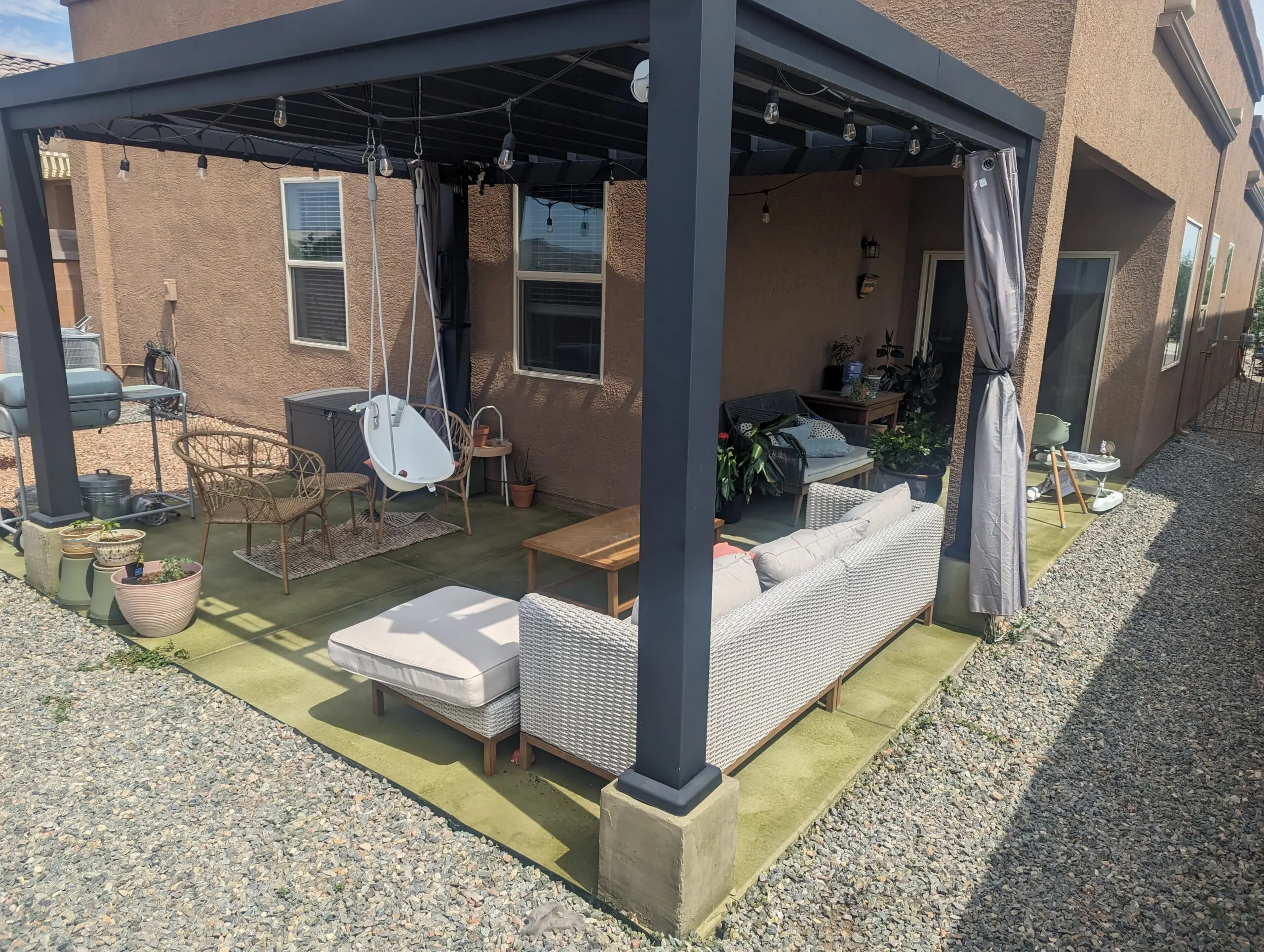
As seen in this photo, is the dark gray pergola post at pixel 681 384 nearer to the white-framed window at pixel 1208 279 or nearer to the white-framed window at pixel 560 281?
the white-framed window at pixel 560 281

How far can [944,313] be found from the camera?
9664 millimetres

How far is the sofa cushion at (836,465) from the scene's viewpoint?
650 centimetres

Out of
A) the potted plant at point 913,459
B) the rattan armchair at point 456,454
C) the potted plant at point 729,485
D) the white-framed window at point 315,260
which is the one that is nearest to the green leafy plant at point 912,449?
the potted plant at point 913,459

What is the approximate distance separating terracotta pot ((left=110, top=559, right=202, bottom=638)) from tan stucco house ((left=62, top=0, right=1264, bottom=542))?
308cm

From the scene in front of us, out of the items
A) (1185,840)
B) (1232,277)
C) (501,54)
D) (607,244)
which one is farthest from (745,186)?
(1232,277)

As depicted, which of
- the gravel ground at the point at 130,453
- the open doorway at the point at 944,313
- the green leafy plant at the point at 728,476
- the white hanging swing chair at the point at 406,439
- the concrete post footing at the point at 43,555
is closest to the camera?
the concrete post footing at the point at 43,555

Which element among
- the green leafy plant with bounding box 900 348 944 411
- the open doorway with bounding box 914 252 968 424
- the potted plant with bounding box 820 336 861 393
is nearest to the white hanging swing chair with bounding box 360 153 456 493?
the potted plant with bounding box 820 336 861 393

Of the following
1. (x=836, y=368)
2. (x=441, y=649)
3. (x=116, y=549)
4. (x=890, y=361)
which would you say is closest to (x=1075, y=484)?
(x=836, y=368)

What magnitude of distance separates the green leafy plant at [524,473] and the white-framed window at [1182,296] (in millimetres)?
6264

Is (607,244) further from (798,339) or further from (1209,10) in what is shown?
(1209,10)

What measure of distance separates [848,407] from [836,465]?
1.35 metres

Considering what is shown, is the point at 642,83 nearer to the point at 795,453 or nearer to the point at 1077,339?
the point at 795,453

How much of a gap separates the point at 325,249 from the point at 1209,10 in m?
8.64

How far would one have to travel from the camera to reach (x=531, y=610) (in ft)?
10.3
